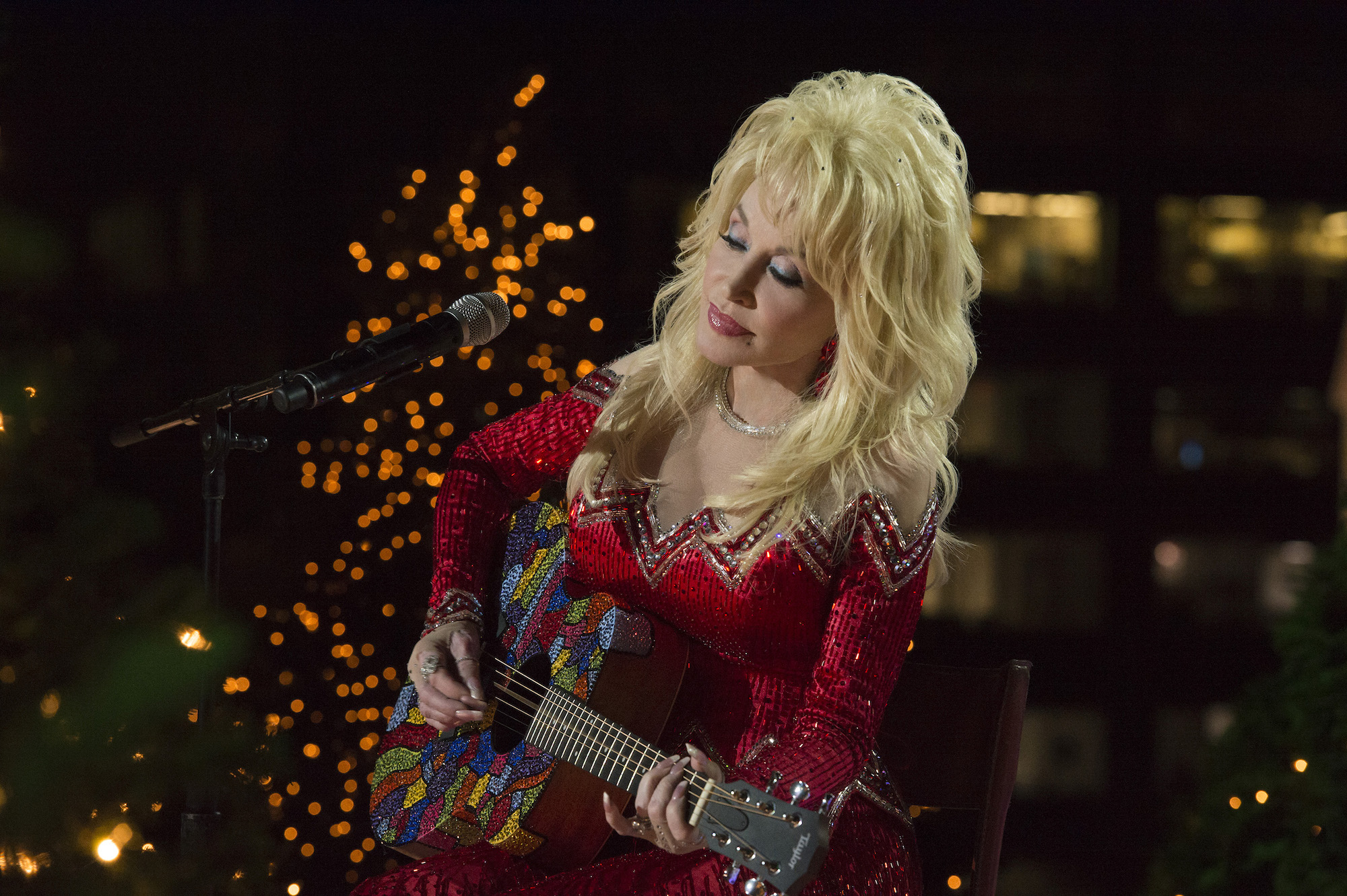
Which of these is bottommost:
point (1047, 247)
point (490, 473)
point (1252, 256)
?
point (1252, 256)

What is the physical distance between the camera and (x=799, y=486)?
1761mm

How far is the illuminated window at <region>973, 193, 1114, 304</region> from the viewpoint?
9.16 meters

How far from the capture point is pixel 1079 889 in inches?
322

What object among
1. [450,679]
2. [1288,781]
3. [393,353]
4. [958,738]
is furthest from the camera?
[1288,781]

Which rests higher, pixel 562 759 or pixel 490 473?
pixel 490 473

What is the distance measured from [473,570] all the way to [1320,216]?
30.2 ft

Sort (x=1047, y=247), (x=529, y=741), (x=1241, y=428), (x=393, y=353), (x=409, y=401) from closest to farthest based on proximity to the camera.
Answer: (x=393, y=353) → (x=529, y=741) → (x=409, y=401) → (x=1241, y=428) → (x=1047, y=247)

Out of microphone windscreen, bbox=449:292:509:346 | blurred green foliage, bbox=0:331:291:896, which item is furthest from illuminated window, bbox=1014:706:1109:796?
blurred green foliage, bbox=0:331:291:896

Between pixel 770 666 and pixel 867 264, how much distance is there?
24.1 inches

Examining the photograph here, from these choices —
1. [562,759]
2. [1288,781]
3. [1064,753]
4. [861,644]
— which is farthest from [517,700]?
[1064,753]

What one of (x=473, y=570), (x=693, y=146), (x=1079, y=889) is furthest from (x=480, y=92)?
(x=1079, y=889)

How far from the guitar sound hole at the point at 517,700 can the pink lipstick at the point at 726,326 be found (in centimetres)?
57

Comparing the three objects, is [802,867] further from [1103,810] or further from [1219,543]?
[1219,543]

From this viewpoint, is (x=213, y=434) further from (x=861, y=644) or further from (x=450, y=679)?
(x=861, y=644)
